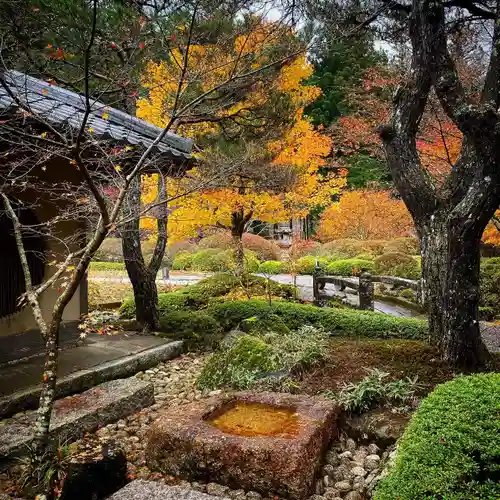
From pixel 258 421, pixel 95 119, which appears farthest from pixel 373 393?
pixel 95 119

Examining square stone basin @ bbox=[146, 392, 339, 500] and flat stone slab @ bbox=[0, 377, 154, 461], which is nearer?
square stone basin @ bbox=[146, 392, 339, 500]

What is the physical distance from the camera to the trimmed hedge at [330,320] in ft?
22.3

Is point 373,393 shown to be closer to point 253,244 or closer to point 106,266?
point 253,244

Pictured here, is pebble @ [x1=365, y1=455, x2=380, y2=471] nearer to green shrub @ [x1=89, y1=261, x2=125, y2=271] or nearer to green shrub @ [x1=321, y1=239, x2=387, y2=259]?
green shrub @ [x1=321, y1=239, x2=387, y2=259]

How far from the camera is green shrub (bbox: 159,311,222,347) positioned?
269 inches

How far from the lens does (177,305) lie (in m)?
9.28

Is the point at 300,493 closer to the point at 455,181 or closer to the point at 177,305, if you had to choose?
the point at 455,181

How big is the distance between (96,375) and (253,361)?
171cm

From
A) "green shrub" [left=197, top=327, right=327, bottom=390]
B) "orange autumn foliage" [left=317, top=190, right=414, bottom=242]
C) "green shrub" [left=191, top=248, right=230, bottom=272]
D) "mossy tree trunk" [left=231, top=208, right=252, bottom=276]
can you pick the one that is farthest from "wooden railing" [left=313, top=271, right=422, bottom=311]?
"green shrub" [left=191, top=248, right=230, bottom=272]

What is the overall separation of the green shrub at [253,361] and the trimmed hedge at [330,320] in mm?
1842

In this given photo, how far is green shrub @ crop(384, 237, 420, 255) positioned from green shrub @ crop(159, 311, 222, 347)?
34.3ft

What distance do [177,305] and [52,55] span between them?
20.4 ft

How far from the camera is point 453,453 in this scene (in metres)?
2.11

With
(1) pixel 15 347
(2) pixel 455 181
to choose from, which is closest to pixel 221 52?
(2) pixel 455 181
